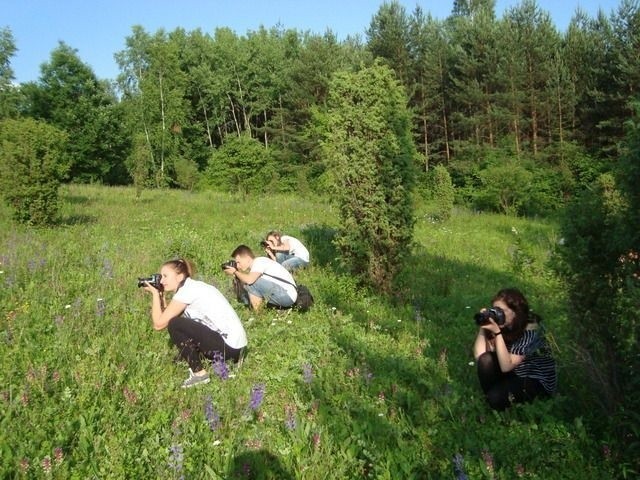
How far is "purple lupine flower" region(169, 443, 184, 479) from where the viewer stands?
298 centimetres

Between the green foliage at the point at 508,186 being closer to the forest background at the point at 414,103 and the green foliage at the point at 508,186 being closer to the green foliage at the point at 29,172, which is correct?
the forest background at the point at 414,103

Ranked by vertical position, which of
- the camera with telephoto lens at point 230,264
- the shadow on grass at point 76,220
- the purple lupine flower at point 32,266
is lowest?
the camera with telephoto lens at point 230,264

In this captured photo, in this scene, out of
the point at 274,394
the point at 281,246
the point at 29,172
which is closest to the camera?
the point at 274,394

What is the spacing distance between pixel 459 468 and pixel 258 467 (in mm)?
1237

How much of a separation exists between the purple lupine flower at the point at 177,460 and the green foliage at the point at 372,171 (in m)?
4.74

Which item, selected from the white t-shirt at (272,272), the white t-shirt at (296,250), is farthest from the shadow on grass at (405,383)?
the white t-shirt at (296,250)

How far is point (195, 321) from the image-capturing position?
4793 millimetres

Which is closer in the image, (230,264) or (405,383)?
(405,383)

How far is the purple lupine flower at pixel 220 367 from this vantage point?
436 centimetres

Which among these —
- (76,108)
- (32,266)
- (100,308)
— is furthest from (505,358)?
(76,108)

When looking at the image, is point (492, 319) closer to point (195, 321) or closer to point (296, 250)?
point (195, 321)

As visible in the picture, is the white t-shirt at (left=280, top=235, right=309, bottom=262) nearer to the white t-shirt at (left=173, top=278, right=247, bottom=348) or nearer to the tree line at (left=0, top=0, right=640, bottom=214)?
the white t-shirt at (left=173, top=278, right=247, bottom=348)

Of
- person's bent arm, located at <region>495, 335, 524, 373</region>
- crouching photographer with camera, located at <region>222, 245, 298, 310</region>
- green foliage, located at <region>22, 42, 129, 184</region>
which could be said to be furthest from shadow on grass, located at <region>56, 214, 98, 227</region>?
green foliage, located at <region>22, 42, 129, 184</region>

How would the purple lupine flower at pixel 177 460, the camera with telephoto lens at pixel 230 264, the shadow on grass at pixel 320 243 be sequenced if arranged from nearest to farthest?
the purple lupine flower at pixel 177 460, the camera with telephoto lens at pixel 230 264, the shadow on grass at pixel 320 243
